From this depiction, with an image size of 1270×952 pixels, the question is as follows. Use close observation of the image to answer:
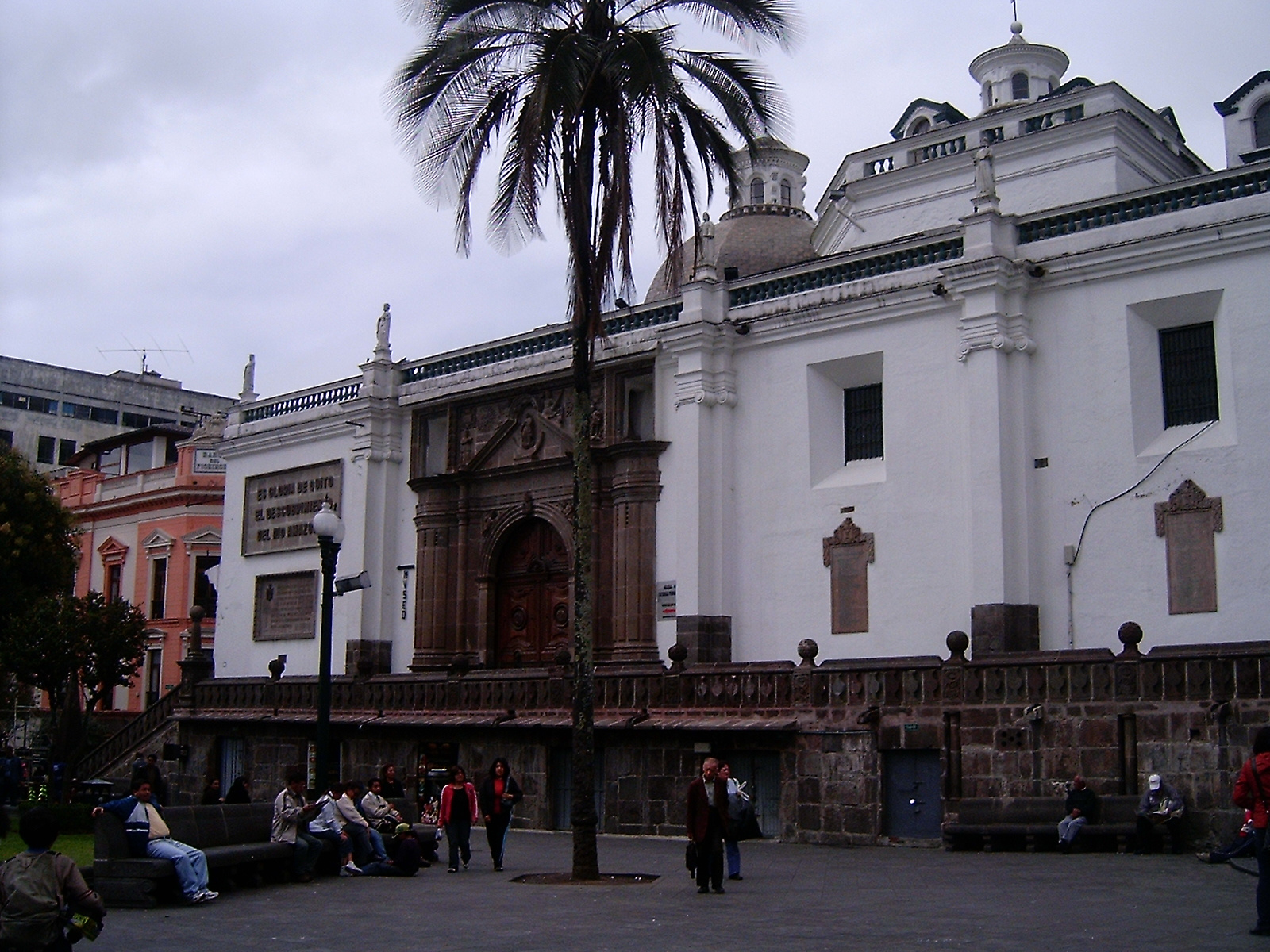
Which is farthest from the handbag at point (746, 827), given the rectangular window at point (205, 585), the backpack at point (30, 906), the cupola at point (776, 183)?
the rectangular window at point (205, 585)

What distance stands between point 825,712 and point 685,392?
736 cm

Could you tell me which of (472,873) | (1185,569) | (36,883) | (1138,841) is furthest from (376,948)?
(1185,569)

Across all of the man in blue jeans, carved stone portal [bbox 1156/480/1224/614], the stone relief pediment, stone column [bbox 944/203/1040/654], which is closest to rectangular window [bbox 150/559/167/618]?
the stone relief pediment

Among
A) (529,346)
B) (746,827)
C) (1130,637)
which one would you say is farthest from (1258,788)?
(529,346)

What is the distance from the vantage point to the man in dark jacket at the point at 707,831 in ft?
43.6

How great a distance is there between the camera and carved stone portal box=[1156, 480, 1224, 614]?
19.8 m

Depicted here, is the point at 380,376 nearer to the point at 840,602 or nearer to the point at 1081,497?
the point at 840,602

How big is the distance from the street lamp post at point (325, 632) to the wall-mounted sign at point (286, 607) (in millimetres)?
13476

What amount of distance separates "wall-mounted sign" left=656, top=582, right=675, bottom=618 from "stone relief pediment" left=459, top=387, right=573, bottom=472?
137 inches

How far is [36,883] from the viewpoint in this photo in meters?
7.38

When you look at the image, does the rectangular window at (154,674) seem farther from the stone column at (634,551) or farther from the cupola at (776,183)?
the cupola at (776,183)

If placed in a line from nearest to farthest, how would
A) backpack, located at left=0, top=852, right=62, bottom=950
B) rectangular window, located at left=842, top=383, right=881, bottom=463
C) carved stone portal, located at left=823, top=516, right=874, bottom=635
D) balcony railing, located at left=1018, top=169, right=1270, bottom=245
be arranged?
backpack, located at left=0, top=852, right=62, bottom=950, balcony railing, located at left=1018, top=169, right=1270, bottom=245, carved stone portal, located at left=823, top=516, right=874, bottom=635, rectangular window, located at left=842, top=383, right=881, bottom=463

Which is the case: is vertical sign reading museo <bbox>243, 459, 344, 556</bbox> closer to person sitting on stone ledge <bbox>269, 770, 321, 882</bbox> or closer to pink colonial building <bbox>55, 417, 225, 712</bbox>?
pink colonial building <bbox>55, 417, 225, 712</bbox>

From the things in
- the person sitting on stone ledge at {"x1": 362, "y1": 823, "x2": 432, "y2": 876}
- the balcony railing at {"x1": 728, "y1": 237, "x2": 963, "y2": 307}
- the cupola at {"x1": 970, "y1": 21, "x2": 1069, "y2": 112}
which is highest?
the cupola at {"x1": 970, "y1": 21, "x2": 1069, "y2": 112}
